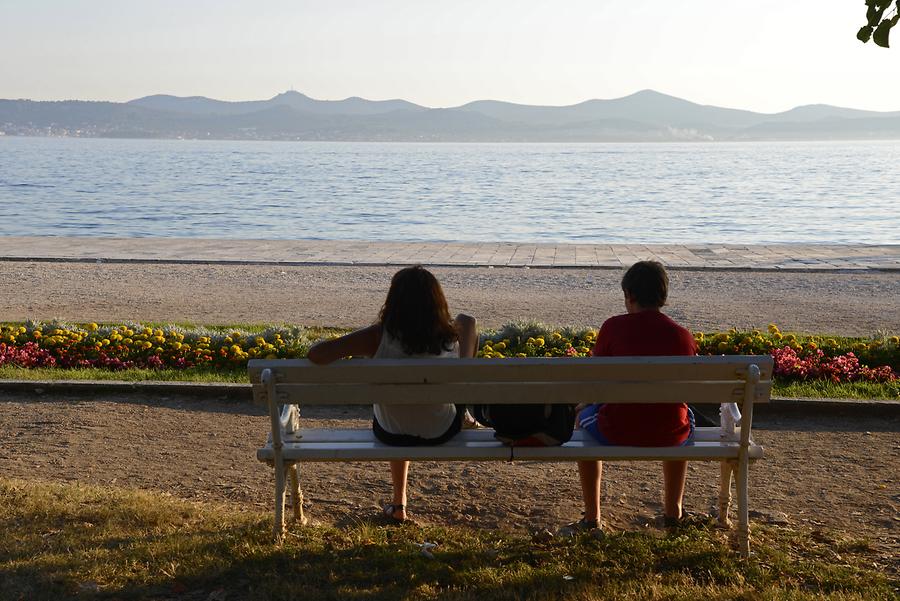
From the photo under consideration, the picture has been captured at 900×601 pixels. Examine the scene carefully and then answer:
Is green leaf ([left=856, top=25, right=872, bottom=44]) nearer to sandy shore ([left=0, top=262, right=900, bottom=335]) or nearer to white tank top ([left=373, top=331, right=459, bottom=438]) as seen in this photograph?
white tank top ([left=373, top=331, right=459, bottom=438])

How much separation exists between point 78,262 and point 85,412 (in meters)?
10.5

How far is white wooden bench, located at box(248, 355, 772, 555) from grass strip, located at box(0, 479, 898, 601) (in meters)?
0.25

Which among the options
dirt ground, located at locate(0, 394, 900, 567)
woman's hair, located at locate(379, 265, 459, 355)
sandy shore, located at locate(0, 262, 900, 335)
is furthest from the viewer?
sandy shore, located at locate(0, 262, 900, 335)

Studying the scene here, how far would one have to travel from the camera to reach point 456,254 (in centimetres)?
1820

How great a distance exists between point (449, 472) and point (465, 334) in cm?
146

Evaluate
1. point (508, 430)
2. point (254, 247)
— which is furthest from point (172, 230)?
point (508, 430)

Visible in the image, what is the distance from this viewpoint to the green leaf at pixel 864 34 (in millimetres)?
3668

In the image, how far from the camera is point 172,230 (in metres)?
34.2

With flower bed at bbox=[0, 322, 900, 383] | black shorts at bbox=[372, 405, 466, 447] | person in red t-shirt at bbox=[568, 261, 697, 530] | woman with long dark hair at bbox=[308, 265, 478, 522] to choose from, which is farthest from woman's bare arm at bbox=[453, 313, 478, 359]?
flower bed at bbox=[0, 322, 900, 383]

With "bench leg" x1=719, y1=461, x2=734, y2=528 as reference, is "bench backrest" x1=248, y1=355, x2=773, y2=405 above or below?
above

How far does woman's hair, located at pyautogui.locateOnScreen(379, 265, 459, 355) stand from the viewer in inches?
173

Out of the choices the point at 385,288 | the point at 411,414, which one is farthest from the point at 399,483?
the point at 385,288

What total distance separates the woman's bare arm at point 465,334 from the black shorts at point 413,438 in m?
0.26

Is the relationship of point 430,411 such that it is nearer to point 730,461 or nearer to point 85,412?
point 730,461
